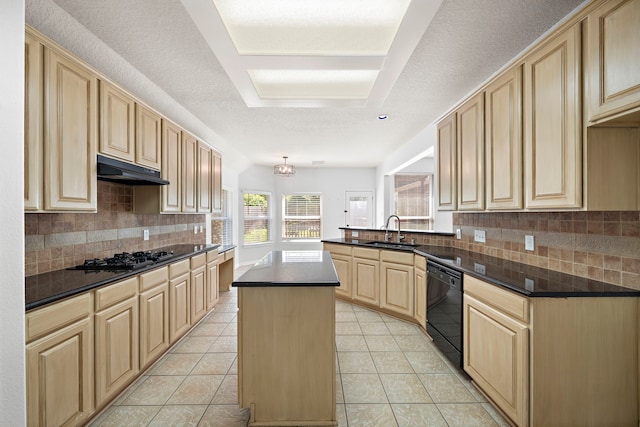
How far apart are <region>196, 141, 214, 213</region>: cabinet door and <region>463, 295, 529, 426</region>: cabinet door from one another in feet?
10.8

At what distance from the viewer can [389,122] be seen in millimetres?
3732

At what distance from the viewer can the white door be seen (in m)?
7.22

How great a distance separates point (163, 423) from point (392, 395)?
156cm

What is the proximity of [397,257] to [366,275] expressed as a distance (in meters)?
0.59

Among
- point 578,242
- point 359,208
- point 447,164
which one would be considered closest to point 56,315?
point 578,242

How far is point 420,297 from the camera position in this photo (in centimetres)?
299

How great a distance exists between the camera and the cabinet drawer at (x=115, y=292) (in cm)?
172

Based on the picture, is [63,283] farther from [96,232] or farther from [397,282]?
[397,282]

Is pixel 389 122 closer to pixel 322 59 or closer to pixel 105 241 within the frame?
pixel 322 59

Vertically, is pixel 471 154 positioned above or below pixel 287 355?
above

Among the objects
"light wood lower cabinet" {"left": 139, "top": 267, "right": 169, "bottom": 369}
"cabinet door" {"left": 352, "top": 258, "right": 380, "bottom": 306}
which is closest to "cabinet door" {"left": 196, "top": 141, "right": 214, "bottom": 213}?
"light wood lower cabinet" {"left": 139, "top": 267, "right": 169, "bottom": 369}

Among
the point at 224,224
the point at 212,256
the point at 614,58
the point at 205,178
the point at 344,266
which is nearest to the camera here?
the point at 614,58

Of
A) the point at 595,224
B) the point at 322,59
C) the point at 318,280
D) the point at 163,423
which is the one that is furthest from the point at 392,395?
the point at 322,59

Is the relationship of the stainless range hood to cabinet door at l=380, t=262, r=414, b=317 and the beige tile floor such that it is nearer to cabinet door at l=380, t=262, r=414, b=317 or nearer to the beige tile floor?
the beige tile floor
